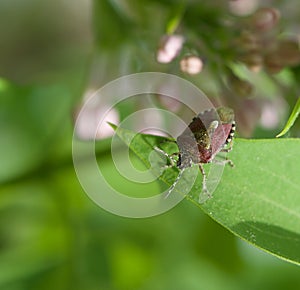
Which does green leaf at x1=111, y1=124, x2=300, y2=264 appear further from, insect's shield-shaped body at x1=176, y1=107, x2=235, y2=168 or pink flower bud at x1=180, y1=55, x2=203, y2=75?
pink flower bud at x1=180, y1=55, x2=203, y2=75

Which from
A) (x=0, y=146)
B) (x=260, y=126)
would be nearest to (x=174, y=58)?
(x=260, y=126)

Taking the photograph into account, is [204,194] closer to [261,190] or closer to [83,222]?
[261,190]

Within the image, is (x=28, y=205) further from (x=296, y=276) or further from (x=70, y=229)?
(x=296, y=276)

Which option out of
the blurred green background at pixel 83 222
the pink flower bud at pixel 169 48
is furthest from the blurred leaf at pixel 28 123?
the pink flower bud at pixel 169 48

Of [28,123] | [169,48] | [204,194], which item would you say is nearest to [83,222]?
[28,123]

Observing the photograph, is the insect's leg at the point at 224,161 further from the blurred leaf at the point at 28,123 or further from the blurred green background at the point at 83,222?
the blurred leaf at the point at 28,123

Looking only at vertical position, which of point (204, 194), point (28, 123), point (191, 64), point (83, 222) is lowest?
point (83, 222)

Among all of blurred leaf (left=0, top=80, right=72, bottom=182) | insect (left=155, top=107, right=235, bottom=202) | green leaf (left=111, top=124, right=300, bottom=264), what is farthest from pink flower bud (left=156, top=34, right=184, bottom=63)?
blurred leaf (left=0, top=80, right=72, bottom=182)
